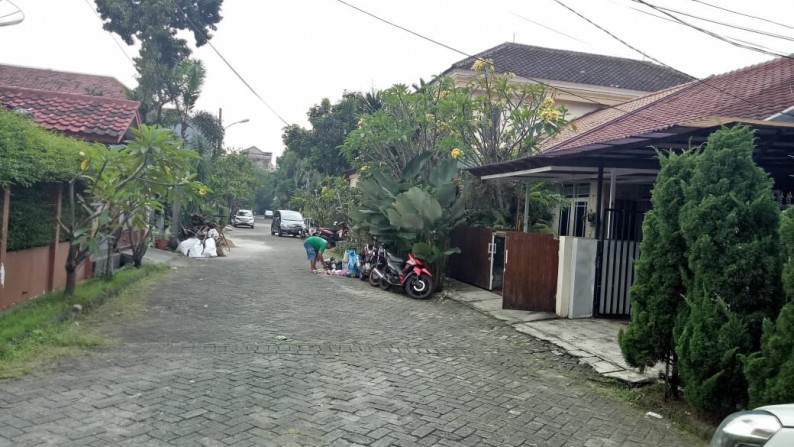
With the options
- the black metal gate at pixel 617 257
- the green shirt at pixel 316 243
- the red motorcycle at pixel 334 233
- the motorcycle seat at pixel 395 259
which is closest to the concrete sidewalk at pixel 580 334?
the black metal gate at pixel 617 257

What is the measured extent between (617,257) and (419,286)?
4328mm

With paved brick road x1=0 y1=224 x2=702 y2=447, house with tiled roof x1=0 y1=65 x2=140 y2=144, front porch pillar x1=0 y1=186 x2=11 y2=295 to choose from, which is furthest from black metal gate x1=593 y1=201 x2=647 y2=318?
house with tiled roof x1=0 y1=65 x2=140 y2=144

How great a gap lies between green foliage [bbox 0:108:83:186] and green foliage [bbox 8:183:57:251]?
0.34m

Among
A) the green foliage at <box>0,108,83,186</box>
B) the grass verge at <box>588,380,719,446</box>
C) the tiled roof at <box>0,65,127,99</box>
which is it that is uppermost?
A: the tiled roof at <box>0,65,127,99</box>

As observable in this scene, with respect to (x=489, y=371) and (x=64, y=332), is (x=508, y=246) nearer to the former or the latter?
(x=489, y=371)

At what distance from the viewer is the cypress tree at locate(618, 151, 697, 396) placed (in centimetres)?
529

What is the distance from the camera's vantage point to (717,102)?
11.8 metres

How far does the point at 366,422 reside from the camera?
4594 millimetres

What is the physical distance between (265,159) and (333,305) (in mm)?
105533

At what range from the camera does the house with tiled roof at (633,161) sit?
6961mm

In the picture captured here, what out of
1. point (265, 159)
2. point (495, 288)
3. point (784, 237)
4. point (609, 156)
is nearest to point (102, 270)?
point (495, 288)

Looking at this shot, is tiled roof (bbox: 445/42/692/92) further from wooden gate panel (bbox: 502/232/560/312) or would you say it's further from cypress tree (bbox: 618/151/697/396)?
cypress tree (bbox: 618/151/697/396)

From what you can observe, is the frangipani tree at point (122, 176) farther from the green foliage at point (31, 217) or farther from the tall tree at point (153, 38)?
the tall tree at point (153, 38)

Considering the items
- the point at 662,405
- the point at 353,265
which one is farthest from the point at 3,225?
the point at 353,265
